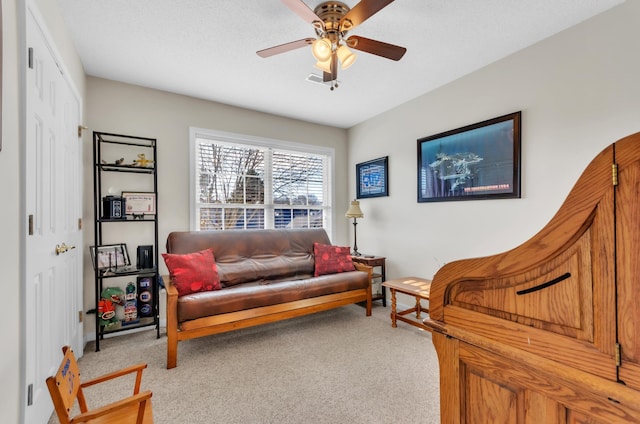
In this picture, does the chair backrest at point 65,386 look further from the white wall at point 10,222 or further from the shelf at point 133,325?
the shelf at point 133,325

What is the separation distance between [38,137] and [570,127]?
11.7 feet

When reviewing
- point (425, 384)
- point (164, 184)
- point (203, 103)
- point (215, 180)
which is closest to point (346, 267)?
point (425, 384)

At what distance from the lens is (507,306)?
2.15 feet

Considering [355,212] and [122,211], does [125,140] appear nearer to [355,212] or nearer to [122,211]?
[122,211]

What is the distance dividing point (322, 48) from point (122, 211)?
7.88ft

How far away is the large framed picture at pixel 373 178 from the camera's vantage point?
3.91 meters

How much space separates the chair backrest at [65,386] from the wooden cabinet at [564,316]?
49.8 inches

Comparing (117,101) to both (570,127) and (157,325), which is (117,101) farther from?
(570,127)

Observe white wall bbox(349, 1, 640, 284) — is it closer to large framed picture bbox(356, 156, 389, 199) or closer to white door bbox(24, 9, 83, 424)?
large framed picture bbox(356, 156, 389, 199)

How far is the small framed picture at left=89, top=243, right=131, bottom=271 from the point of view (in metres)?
2.68

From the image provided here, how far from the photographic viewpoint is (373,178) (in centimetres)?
412

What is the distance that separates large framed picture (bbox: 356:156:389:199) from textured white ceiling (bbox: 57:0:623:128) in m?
0.97

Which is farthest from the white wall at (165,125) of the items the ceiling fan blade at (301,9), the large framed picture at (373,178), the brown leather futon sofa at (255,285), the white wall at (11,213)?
the ceiling fan blade at (301,9)

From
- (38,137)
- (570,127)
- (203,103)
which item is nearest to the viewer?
(38,137)
